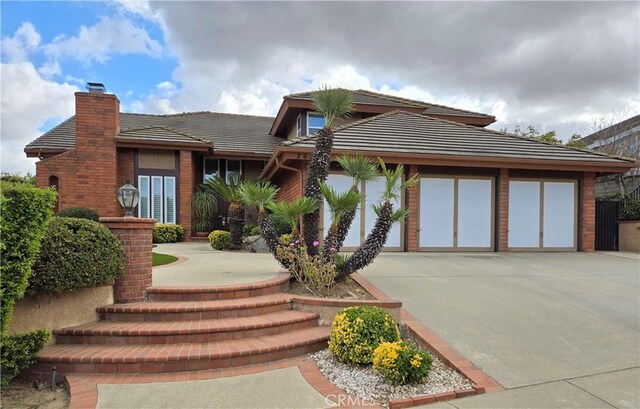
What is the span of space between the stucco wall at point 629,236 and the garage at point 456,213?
17.0 feet

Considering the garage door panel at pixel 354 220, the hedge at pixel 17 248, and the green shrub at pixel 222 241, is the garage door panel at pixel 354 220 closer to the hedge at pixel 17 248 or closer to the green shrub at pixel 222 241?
the green shrub at pixel 222 241

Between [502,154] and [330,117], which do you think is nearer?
[330,117]

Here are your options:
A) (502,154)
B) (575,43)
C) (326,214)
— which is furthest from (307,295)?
(575,43)

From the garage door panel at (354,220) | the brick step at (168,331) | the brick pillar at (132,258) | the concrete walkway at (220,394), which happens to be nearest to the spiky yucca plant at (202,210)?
the garage door panel at (354,220)

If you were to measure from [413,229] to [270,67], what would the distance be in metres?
7.57

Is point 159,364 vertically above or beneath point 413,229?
beneath

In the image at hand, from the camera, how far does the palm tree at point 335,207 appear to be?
521 centimetres

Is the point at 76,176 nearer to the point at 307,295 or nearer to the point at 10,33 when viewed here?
the point at 10,33

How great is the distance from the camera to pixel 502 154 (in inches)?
415

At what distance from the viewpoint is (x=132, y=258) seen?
182 inches

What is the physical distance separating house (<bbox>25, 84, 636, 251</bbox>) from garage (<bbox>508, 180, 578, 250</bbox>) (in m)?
0.03

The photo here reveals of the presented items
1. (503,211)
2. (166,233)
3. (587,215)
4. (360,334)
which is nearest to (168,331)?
(360,334)

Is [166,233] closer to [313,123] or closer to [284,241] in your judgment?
[313,123]

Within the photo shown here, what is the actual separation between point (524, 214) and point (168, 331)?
10711mm
